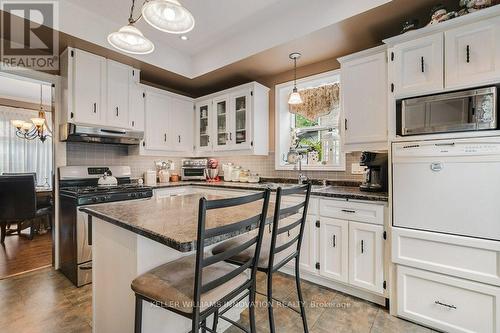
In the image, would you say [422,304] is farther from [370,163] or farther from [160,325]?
[160,325]

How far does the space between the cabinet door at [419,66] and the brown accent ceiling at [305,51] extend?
1.22 ft

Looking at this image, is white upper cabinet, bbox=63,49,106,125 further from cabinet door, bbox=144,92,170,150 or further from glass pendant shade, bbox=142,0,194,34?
glass pendant shade, bbox=142,0,194,34

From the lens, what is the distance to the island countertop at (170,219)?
0.92 metres

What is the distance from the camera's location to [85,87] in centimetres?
270

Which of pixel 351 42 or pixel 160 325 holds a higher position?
pixel 351 42

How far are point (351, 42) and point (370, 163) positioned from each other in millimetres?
1293

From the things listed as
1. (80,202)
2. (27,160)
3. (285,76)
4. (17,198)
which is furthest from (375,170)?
(27,160)

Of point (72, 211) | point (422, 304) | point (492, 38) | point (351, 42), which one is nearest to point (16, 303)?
point (72, 211)

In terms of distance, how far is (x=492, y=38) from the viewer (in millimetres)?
1576

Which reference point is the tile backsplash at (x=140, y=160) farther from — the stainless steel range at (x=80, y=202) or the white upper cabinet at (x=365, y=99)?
the white upper cabinet at (x=365, y=99)

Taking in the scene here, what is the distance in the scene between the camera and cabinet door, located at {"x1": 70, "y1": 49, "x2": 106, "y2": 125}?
8.61ft

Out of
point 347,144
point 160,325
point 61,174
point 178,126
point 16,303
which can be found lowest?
point 16,303

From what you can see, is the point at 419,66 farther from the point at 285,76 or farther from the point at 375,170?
the point at 285,76

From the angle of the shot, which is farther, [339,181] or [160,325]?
[339,181]
